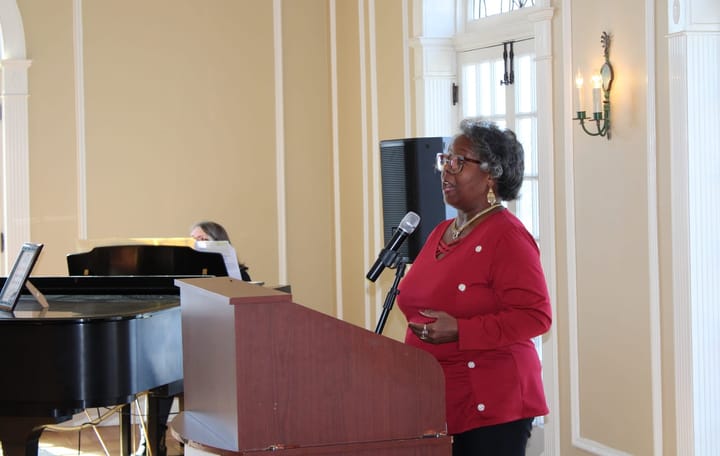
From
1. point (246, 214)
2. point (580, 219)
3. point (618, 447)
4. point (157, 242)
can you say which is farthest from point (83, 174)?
point (618, 447)

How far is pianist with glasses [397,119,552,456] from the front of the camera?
2342 mm

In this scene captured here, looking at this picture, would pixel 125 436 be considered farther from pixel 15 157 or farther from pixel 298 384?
pixel 298 384

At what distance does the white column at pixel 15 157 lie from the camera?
639cm

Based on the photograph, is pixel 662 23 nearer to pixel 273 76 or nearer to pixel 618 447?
pixel 618 447

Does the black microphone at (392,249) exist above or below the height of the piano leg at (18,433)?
above

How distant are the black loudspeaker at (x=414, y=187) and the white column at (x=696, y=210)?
3.18ft

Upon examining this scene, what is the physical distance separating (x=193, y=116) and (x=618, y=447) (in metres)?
3.77

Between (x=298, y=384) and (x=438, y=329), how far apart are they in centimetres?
48

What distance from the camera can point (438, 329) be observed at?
2.32 m

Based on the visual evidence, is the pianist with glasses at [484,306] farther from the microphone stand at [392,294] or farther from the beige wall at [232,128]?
the beige wall at [232,128]

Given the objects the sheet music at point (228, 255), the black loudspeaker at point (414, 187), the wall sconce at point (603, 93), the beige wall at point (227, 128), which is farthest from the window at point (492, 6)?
the sheet music at point (228, 255)

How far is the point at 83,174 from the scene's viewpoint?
6527mm

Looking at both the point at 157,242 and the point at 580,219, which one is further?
the point at 157,242

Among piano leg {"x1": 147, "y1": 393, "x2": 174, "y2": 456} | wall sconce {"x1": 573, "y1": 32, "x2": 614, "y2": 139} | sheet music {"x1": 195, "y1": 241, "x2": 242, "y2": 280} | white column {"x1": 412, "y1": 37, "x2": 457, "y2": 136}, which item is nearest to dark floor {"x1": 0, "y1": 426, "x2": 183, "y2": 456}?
piano leg {"x1": 147, "y1": 393, "x2": 174, "y2": 456}
